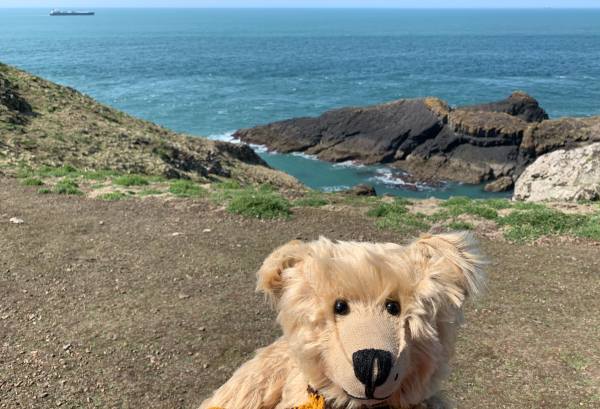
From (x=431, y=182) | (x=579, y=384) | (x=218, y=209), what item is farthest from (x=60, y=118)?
(x=431, y=182)

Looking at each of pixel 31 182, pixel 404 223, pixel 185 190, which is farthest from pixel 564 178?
pixel 31 182

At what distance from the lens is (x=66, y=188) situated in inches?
464

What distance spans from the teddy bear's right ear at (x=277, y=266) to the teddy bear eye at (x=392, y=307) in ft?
1.61

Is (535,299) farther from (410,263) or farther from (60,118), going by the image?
(60,118)

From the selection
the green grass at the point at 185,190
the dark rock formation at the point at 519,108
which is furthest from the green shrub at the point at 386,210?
the dark rock formation at the point at 519,108

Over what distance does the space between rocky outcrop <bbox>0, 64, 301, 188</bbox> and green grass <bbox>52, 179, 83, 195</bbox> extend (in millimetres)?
2572

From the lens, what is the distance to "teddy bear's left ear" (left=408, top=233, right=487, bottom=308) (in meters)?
2.33

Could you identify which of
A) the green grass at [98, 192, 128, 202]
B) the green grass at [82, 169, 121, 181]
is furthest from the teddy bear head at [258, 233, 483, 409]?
the green grass at [82, 169, 121, 181]

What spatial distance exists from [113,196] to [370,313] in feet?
33.3

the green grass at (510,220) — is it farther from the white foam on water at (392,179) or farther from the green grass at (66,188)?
the white foam on water at (392,179)

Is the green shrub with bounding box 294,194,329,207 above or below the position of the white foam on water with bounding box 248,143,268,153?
above

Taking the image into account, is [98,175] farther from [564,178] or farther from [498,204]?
[564,178]

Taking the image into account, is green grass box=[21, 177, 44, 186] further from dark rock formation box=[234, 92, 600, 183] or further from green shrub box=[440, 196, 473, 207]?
dark rock formation box=[234, 92, 600, 183]

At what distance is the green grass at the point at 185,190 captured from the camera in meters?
11.5
